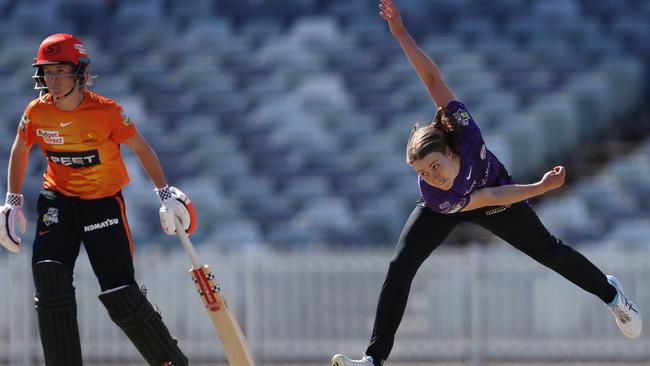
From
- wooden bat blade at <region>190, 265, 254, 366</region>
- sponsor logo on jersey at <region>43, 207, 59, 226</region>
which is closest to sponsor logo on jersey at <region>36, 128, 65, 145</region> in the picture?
sponsor logo on jersey at <region>43, 207, 59, 226</region>

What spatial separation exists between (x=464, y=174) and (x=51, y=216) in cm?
198

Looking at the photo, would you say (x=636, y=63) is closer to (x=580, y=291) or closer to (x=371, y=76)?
(x=371, y=76)

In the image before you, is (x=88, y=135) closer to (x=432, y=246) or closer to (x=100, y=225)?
(x=100, y=225)

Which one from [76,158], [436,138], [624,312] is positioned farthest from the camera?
[624,312]

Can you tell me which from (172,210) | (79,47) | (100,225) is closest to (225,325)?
(172,210)

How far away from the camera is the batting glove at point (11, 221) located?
6340mm

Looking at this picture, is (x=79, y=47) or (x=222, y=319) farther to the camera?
(x=222, y=319)

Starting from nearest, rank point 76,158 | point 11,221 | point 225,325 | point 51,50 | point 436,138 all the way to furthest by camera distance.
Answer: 1. point 436,138
2. point 51,50
3. point 76,158
4. point 11,221
5. point 225,325

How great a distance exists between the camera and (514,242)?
6.43 metres

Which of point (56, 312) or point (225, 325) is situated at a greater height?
point (56, 312)

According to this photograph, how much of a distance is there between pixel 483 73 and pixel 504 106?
561 mm

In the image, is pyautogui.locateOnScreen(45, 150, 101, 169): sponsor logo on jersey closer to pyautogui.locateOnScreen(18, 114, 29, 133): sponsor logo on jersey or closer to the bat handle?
pyautogui.locateOnScreen(18, 114, 29, 133): sponsor logo on jersey

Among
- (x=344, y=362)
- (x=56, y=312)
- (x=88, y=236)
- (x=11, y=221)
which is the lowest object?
(x=344, y=362)

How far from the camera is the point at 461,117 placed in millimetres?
6230
